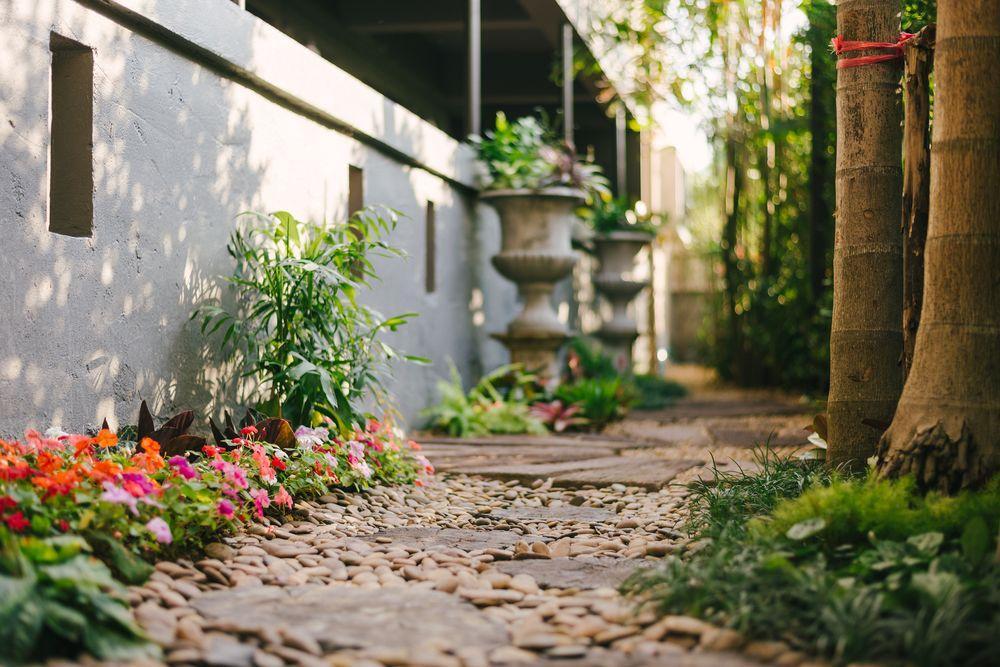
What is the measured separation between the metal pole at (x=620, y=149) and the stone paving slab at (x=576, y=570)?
10.2 metres

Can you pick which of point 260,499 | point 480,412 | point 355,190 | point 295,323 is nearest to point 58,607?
point 260,499

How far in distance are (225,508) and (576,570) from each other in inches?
38.7

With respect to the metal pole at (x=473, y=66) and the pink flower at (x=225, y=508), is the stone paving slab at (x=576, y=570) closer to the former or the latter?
the pink flower at (x=225, y=508)

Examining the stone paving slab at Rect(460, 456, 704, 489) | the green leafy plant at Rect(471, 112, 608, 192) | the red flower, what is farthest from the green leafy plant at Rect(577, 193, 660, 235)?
the red flower

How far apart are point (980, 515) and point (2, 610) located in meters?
2.19

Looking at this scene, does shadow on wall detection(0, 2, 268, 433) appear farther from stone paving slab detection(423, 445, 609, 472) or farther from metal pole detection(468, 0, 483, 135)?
metal pole detection(468, 0, 483, 135)

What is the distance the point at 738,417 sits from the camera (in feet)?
24.4

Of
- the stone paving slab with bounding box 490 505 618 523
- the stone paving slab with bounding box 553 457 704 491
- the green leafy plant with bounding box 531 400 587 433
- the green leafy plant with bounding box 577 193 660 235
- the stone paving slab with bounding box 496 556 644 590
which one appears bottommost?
the stone paving slab with bounding box 490 505 618 523

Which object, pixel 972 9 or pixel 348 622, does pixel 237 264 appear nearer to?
pixel 348 622

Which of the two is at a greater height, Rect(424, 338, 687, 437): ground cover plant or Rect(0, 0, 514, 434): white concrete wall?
Rect(0, 0, 514, 434): white concrete wall

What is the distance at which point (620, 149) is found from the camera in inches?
Result: 513

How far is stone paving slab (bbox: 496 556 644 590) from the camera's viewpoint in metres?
2.63

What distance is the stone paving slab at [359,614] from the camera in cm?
213

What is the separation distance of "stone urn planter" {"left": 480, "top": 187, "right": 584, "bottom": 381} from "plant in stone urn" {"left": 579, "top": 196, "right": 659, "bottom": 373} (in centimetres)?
291
